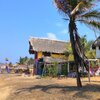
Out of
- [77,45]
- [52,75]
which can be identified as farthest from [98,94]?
[52,75]

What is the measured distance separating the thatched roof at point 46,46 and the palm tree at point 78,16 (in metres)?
28.4

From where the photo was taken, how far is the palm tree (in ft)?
69.8

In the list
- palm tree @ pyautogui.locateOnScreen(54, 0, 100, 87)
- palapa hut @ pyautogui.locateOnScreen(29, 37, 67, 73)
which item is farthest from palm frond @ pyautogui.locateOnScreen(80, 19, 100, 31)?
palapa hut @ pyautogui.locateOnScreen(29, 37, 67, 73)

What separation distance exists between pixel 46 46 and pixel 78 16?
31215 mm

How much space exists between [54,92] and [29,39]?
33.0m

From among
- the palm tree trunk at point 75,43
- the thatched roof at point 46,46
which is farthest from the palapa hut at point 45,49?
the palm tree trunk at point 75,43

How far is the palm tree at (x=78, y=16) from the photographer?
21.3 m

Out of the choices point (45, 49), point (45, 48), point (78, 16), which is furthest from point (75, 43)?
point (45, 48)

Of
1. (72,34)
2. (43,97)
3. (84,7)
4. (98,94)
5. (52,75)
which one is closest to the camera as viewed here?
(98,94)

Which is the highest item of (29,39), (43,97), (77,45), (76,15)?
(29,39)

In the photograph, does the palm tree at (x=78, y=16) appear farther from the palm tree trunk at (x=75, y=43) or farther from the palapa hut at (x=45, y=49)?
the palapa hut at (x=45, y=49)

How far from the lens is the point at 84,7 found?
69.4ft

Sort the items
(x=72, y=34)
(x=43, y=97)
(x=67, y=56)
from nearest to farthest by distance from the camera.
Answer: (x=43, y=97) → (x=72, y=34) → (x=67, y=56)

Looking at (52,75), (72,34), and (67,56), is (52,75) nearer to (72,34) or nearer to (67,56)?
(67,56)
